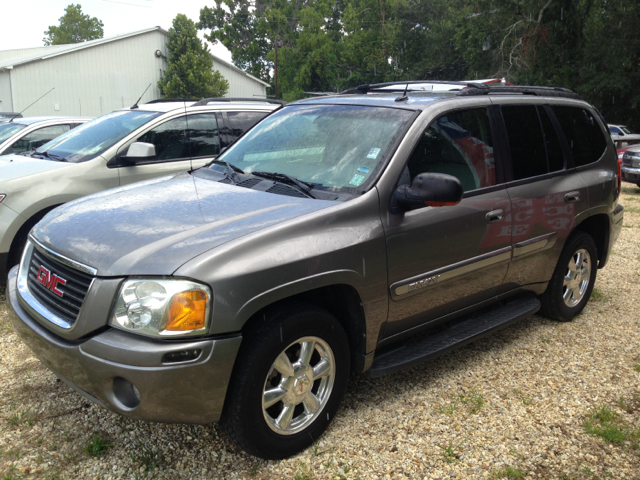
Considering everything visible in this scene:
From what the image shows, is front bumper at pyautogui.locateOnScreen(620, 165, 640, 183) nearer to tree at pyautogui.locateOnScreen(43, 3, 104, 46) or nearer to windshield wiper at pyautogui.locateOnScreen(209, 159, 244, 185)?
windshield wiper at pyautogui.locateOnScreen(209, 159, 244, 185)

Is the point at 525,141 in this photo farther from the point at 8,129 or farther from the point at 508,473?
the point at 8,129

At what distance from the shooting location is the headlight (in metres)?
2.38

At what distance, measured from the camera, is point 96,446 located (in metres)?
2.90

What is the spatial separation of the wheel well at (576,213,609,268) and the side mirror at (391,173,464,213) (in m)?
2.37

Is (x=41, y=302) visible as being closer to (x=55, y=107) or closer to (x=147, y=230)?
(x=147, y=230)

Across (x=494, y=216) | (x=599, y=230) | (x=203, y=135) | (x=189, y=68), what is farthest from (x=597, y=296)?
(x=189, y=68)

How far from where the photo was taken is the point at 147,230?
8.95 ft

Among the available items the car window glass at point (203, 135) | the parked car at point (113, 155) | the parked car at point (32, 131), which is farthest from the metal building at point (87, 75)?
the car window glass at point (203, 135)

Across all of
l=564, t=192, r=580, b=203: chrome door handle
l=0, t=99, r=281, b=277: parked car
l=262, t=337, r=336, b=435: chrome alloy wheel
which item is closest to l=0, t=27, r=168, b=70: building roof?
l=0, t=99, r=281, b=277: parked car

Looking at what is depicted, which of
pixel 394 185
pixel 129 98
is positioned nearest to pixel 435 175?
pixel 394 185

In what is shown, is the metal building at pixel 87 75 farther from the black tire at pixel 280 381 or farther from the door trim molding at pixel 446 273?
the black tire at pixel 280 381

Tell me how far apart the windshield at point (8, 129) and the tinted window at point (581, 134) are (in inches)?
306

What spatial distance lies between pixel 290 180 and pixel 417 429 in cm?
160

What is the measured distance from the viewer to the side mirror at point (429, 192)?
9.75 feet
